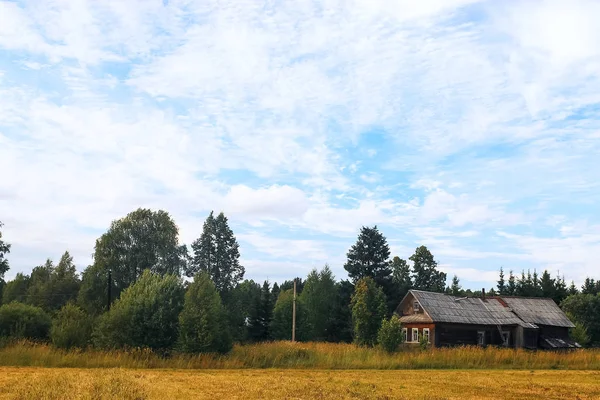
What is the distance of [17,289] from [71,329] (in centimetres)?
6476

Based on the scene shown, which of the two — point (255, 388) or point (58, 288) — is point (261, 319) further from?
point (255, 388)

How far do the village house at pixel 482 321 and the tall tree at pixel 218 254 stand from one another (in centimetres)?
2688

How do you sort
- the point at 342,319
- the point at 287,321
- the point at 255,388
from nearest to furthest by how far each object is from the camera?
the point at 255,388
the point at 342,319
the point at 287,321

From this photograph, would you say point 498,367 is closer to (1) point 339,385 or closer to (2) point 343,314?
(1) point 339,385

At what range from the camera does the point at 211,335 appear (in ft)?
107

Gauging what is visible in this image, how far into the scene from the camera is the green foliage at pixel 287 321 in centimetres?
6500

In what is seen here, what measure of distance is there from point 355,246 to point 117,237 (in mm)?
28236

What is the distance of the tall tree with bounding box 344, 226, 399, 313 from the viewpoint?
71.3m

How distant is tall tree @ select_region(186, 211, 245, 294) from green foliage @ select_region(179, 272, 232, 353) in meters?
41.7

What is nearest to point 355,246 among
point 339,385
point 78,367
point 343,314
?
point 343,314

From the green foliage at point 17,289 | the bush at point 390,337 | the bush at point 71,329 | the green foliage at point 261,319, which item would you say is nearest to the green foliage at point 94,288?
the green foliage at point 261,319

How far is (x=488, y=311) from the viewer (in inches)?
2238

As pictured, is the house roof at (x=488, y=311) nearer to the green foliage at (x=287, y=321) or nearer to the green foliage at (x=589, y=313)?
the green foliage at (x=589, y=313)

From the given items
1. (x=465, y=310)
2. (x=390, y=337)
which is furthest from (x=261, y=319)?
(x=390, y=337)
